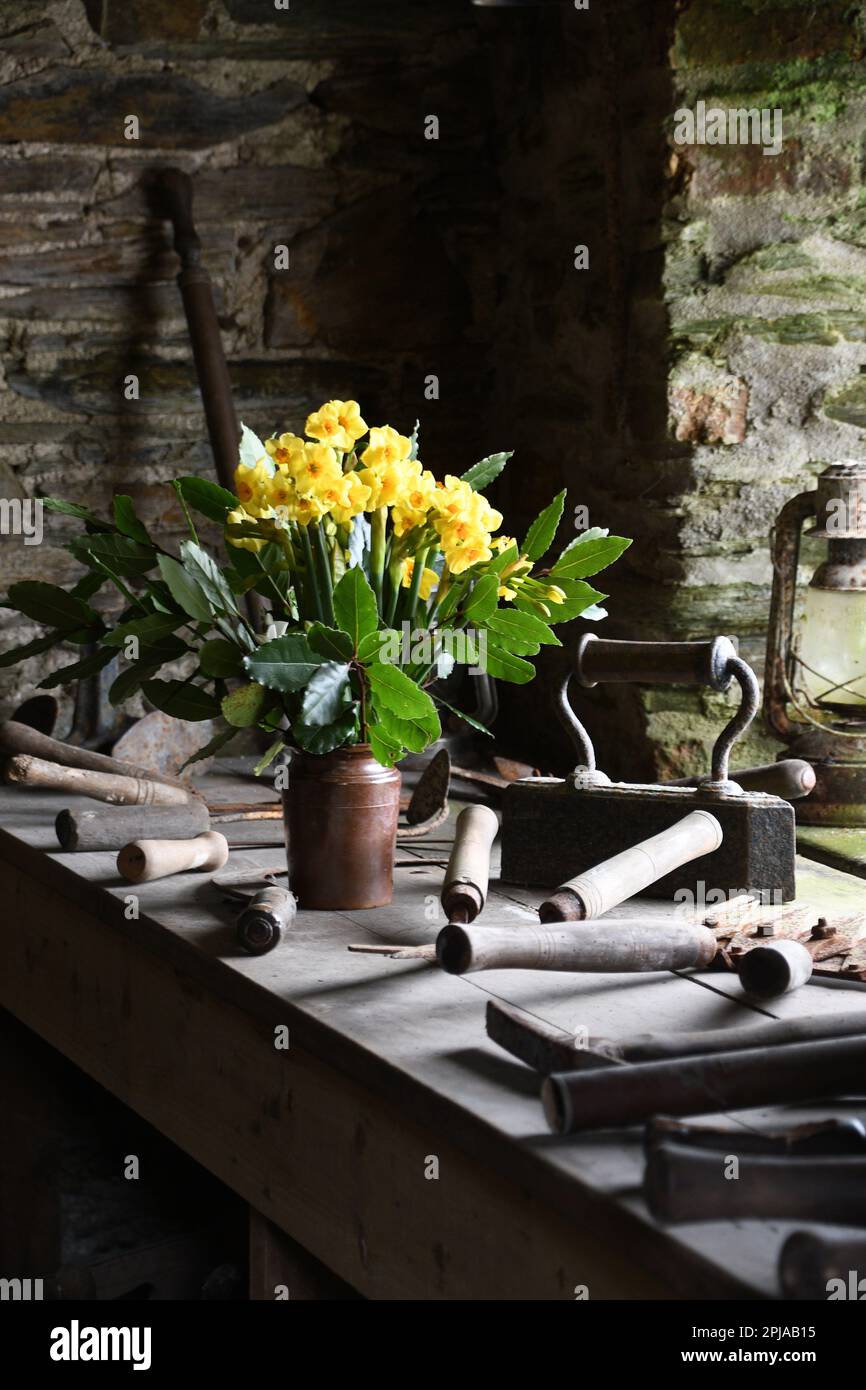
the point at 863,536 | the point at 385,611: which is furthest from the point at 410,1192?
the point at 863,536

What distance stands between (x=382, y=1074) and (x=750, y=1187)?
0.40 meters

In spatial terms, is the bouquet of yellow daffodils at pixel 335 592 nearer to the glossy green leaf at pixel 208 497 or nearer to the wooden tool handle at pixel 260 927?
the glossy green leaf at pixel 208 497

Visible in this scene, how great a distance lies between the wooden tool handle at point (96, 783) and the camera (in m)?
2.29

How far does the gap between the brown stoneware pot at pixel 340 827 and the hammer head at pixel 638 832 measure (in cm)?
20

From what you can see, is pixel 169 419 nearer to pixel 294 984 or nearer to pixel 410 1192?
pixel 294 984

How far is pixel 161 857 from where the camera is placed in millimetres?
1943

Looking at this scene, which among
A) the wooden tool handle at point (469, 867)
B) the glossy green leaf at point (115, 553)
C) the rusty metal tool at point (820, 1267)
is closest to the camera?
the rusty metal tool at point (820, 1267)

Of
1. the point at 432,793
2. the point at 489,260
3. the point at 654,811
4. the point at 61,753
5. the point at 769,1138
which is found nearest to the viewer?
the point at 769,1138

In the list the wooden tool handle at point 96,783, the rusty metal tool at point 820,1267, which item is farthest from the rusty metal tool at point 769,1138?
the wooden tool handle at point 96,783

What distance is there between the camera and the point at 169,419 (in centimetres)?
283

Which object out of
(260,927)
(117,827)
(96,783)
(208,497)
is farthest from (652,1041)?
(96,783)

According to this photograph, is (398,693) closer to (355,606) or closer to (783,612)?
(355,606)

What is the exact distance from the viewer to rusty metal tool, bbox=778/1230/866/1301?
1001 millimetres

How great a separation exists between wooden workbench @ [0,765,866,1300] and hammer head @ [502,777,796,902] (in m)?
0.05
